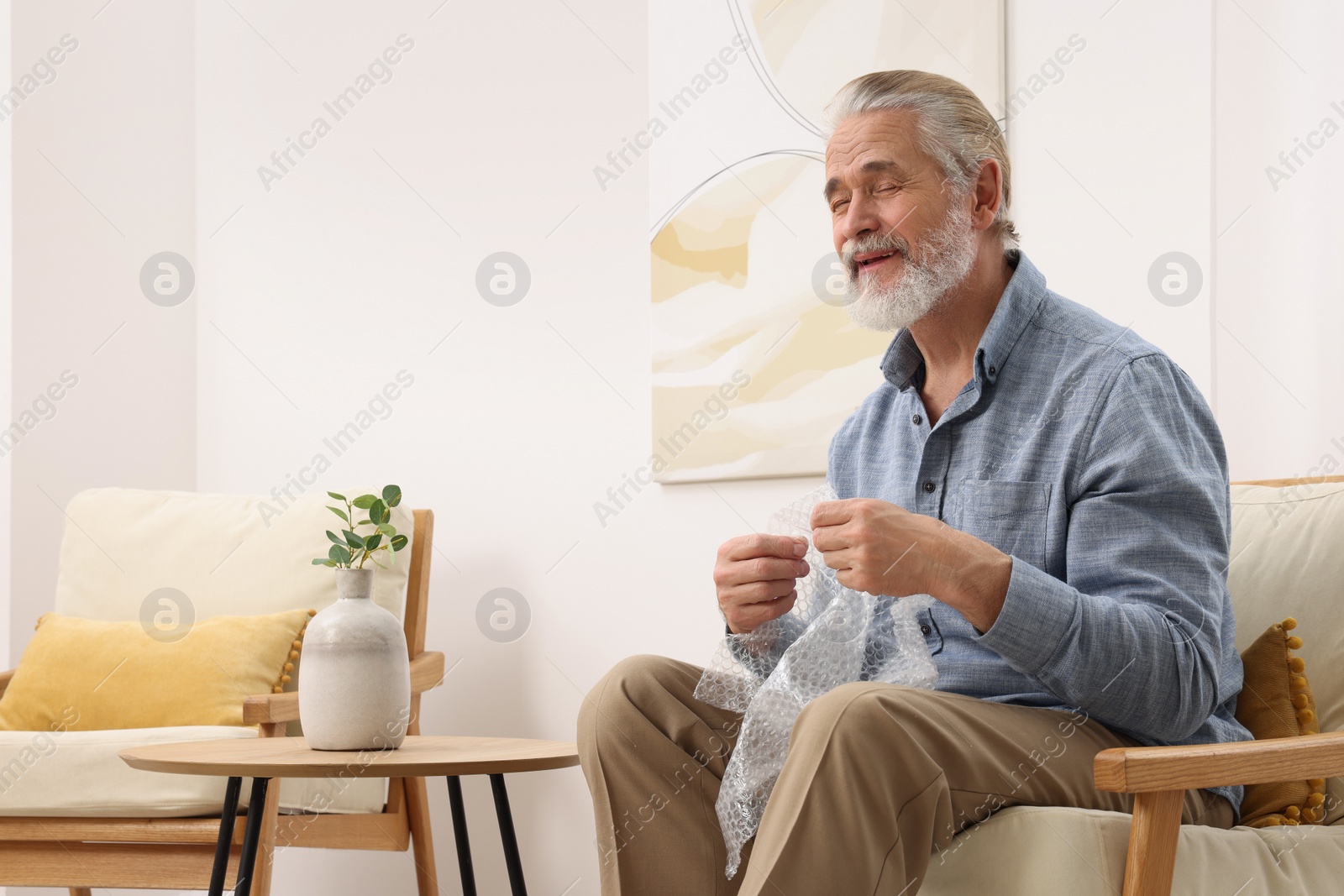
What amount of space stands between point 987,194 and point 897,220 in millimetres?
145

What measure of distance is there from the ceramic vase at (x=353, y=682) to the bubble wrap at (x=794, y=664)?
55 cm

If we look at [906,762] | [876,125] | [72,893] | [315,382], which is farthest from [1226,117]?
[72,893]

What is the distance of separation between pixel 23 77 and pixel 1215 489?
122 inches

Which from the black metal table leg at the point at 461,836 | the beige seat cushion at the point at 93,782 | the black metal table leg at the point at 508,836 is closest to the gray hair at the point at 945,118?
the black metal table leg at the point at 508,836

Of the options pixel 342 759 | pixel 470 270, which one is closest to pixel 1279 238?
pixel 342 759

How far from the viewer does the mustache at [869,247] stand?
165cm

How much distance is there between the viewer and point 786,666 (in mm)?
1370

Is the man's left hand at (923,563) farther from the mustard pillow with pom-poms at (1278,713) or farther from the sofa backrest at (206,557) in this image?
the sofa backrest at (206,557)

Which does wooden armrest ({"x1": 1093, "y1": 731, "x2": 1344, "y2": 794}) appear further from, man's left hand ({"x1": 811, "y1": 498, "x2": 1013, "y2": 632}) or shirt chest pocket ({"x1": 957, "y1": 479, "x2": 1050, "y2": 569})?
shirt chest pocket ({"x1": 957, "y1": 479, "x2": 1050, "y2": 569})

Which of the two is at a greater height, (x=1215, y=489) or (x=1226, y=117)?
(x=1226, y=117)

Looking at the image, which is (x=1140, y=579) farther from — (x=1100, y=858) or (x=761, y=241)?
(x=761, y=241)

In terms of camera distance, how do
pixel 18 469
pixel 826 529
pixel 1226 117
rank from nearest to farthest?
pixel 826 529 < pixel 1226 117 < pixel 18 469

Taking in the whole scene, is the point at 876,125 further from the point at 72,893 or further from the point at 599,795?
the point at 72,893

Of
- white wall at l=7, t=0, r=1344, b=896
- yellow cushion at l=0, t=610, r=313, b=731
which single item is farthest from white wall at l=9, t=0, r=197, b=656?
yellow cushion at l=0, t=610, r=313, b=731
